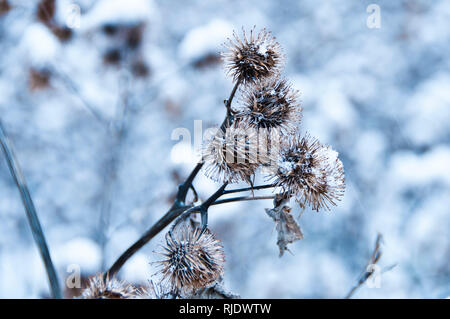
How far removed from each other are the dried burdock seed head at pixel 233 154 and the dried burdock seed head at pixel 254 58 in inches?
4.1

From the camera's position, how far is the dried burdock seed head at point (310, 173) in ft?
1.67

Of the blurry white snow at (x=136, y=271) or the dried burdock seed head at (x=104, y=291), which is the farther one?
the blurry white snow at (x=136, y=271)

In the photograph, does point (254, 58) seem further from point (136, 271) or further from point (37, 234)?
point (136, 271)

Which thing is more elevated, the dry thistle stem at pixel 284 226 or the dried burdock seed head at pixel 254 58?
the dried burdock seed head at pixel 254 58

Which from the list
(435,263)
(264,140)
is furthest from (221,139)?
(435,263)

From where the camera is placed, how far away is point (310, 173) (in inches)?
20.4

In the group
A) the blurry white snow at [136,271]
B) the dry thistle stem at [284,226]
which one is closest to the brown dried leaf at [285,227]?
the dry thistle stem at [284,226]

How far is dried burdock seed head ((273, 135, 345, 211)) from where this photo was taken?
1.67ft

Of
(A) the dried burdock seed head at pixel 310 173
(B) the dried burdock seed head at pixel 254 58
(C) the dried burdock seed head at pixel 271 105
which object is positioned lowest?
(A) the dried burdock seed head at pixel 310 173

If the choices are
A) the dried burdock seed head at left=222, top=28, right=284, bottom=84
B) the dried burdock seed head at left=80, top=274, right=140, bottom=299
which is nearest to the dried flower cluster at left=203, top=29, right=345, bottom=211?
the dried burdock seed head at left=222, top=28, right=284, bottom=84

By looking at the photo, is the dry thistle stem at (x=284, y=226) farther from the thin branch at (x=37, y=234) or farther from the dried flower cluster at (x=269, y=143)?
the thin branch at (x=37, y=234)

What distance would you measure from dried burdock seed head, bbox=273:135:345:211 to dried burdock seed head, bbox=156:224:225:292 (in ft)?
0.44

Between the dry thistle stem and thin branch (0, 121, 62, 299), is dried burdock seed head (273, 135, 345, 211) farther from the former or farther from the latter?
thin branch (0, 121, 62, 299)
